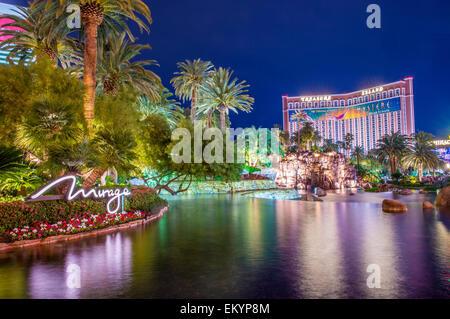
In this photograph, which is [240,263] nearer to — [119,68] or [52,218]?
[52,218]

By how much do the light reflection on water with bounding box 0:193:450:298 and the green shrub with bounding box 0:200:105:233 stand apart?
146cm

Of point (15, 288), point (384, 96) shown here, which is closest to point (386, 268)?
point (15, 288)

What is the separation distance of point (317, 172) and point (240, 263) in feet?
177

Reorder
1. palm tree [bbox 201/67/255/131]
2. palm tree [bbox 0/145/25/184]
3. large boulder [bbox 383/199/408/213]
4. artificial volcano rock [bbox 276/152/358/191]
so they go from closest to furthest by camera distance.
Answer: palm tree [bbox 0/145/25/184], large boulder [bbox 383/199/408/213], palm tree [bbox 201/67/255/131], artificial volcano rock [bbox 276/152/358/191]

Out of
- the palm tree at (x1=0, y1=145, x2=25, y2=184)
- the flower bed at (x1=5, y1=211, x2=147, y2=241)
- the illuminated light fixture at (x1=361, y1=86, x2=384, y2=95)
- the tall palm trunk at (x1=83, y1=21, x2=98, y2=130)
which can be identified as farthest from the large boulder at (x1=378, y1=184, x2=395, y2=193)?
the illuminated light fixture at (x1=361, y1=86, x2=384, y2=95)

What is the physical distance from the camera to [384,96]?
6378 inches

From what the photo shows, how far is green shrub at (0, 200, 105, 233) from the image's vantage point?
35.9ft

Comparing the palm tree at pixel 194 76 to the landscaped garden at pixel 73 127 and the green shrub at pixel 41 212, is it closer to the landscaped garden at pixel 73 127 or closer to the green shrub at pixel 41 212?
the landscaped garden at pixel 73 127

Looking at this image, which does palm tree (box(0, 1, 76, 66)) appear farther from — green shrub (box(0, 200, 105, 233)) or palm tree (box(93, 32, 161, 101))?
green shrub (box(0, 200, 105, 233))

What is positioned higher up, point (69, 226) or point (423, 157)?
point (423, 157)

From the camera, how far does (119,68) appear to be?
25.5 meters

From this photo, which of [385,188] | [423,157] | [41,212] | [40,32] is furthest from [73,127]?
[423,157]

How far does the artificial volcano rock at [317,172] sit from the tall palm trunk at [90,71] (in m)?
48.8

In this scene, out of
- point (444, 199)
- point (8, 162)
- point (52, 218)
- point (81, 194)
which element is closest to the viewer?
point (8, 162)
